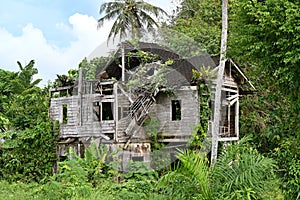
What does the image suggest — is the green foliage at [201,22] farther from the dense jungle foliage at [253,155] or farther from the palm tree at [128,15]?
the dense jungle foliage at [253,155]

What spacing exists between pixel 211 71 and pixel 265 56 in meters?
8.23

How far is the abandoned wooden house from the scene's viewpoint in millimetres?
12984

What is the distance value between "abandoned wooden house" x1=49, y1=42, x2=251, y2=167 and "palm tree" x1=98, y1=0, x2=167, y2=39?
153 inches

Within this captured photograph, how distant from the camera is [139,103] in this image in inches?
516

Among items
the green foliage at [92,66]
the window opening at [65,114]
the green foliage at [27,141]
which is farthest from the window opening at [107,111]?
the green foliage at [27,141]

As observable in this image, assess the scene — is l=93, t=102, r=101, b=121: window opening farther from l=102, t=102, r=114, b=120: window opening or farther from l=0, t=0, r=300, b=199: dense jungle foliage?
l=0, t=0, r=300, b=199: dense jungle foliage

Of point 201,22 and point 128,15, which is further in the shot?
point 201,22

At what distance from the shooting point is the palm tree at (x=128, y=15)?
18.1m

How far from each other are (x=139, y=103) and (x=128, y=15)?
252 inches

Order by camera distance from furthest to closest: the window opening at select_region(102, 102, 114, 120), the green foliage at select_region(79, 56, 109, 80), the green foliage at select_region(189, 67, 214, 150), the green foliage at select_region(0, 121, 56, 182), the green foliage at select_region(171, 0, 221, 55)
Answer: the green foliage at select_region(171, 0, 221, 55) < the green foliage at select_region(0, 121, 56, 182) < the green foliage at select_region(79, 56, 109, 80) < the window opening at select_region(102, 102, 114, 120) < the green foliage at select_region(189, 67, 214, 150)

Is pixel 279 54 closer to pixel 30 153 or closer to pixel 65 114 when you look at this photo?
pixel 65 114

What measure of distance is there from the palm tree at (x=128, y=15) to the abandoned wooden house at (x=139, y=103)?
3894 mm

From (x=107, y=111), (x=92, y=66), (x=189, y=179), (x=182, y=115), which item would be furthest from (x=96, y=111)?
(x=189, y=179)

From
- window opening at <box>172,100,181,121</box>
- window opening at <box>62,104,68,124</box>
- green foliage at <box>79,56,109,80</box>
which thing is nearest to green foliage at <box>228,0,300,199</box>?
window opening at <box>172,100,181,121</box>
